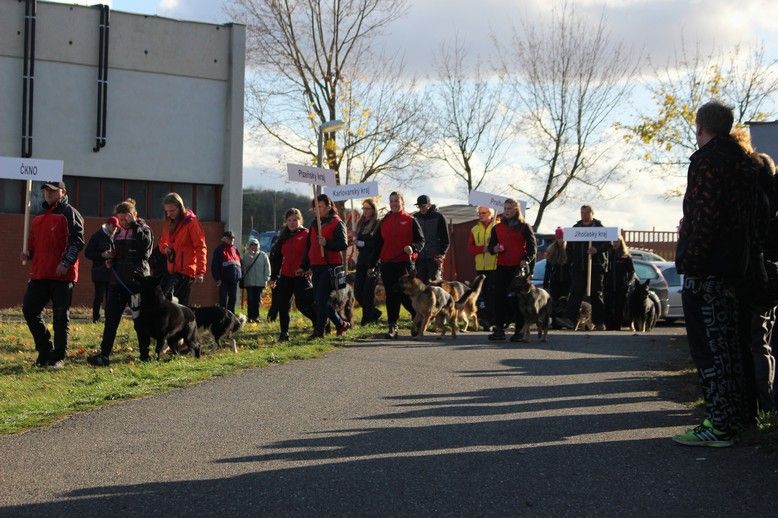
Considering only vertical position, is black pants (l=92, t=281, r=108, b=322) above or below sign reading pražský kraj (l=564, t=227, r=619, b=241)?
below

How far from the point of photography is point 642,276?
22.6 metres

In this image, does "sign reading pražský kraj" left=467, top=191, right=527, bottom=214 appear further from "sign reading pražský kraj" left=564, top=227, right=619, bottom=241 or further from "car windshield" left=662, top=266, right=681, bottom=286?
"car windshield" left=662, top=266, right=681, bottom=286

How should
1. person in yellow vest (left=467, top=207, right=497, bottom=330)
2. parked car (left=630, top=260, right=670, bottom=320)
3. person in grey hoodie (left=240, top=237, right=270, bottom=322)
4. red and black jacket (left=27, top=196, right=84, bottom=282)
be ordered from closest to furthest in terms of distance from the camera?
Result: red and black jacket (left=27, top=196, right=84, bottom=282) → person in yellow vest (left=467, top=207, right=497, bottom=330) → person in grey hoodie (left=240, top=237, right=270, bottom=322) → parked car (left=630, top=260, right=670, bottom=320)

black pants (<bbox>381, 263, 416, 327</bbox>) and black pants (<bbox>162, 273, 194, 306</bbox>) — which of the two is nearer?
black pants (<bbox>162, 273, 194, 306</bbox>)

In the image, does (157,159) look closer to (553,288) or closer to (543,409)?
(553,288)

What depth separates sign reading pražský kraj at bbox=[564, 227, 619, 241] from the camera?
18.6 metres

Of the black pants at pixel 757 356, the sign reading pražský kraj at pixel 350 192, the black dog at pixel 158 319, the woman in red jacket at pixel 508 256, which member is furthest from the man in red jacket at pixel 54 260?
the black pants at pixel 757 356

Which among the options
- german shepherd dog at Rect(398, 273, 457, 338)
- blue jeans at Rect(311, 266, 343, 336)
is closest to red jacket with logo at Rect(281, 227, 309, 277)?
blue jeans at Rect(311, 266, 343, 336)

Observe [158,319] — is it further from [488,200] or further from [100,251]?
[488,200]

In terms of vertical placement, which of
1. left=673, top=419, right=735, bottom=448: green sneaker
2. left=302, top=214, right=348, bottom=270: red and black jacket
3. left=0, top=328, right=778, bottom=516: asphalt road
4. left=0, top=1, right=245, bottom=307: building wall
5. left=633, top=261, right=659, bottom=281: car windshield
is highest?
left=0, top=1, right=245, bottom=307: building wall

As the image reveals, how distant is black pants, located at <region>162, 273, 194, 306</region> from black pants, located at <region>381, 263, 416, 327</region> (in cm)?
321

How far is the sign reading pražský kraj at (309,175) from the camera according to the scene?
1630cm

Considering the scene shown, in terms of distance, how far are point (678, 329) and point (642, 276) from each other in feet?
5.43

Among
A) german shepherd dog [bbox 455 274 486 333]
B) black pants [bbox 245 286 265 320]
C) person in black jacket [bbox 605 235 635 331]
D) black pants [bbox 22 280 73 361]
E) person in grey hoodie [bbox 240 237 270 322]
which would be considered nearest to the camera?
black pants [bbox 22 280 73 361]
